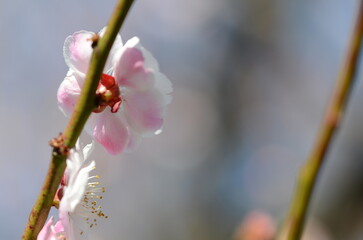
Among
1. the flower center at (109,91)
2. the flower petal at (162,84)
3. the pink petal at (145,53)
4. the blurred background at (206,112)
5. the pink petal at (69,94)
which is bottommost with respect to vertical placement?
the blurred background at (206,112)

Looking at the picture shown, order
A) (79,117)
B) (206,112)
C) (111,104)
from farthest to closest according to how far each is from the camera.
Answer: (206,112)
(111,104)
(79,117)

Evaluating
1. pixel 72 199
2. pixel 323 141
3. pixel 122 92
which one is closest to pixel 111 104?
pixel 122 92

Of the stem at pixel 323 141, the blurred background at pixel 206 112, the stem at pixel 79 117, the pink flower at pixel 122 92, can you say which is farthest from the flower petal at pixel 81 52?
the blurred background at pixel 206 112

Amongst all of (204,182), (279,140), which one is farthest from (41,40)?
(279,140)

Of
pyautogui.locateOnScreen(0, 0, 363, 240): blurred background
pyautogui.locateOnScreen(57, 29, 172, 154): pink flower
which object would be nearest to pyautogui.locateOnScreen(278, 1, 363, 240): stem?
pyautogui.locateOnScreen(57, 29, 172, 154): pink flower

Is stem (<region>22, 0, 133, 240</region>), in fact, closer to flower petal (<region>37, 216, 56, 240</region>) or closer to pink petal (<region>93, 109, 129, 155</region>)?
flower petal (<region>37, 216, 56, 240</region>)

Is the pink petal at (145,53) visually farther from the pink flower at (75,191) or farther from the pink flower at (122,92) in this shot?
the pink flower at (75,191)

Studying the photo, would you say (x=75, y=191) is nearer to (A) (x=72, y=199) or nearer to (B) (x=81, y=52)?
(A) (x=72, y=199)
